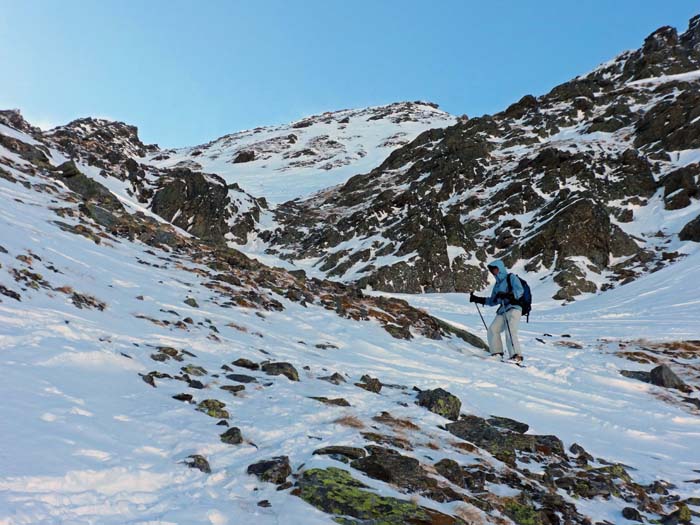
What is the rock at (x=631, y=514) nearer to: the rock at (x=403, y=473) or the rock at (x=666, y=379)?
the rock at (x=403, y=473)

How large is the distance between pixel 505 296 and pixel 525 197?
135 feet

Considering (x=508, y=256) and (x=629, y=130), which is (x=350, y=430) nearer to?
(x=508, y=256)

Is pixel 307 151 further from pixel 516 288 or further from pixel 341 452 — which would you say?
pixel 341 452

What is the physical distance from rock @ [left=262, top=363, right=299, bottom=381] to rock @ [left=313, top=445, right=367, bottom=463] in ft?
8.95

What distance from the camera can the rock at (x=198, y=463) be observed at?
13.4 feet

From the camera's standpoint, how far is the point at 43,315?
21.7ft

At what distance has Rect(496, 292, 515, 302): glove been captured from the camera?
43.6 ft

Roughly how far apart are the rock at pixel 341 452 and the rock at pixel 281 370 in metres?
2.73

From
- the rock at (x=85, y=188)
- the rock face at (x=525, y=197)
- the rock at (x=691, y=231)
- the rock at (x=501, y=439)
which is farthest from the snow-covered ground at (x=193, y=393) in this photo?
the rock at (x=691, y=231)

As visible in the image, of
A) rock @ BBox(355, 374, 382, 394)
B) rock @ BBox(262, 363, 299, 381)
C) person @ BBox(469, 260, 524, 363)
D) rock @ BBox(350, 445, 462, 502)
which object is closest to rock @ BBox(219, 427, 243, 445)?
rock @ BBox(350, 445, 462, 502)

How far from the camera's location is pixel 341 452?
4.86 metres

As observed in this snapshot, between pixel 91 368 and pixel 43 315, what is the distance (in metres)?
1.61

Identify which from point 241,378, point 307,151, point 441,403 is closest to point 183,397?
point 241,378

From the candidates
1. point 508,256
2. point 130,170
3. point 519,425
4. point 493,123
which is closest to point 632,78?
point 493,123
